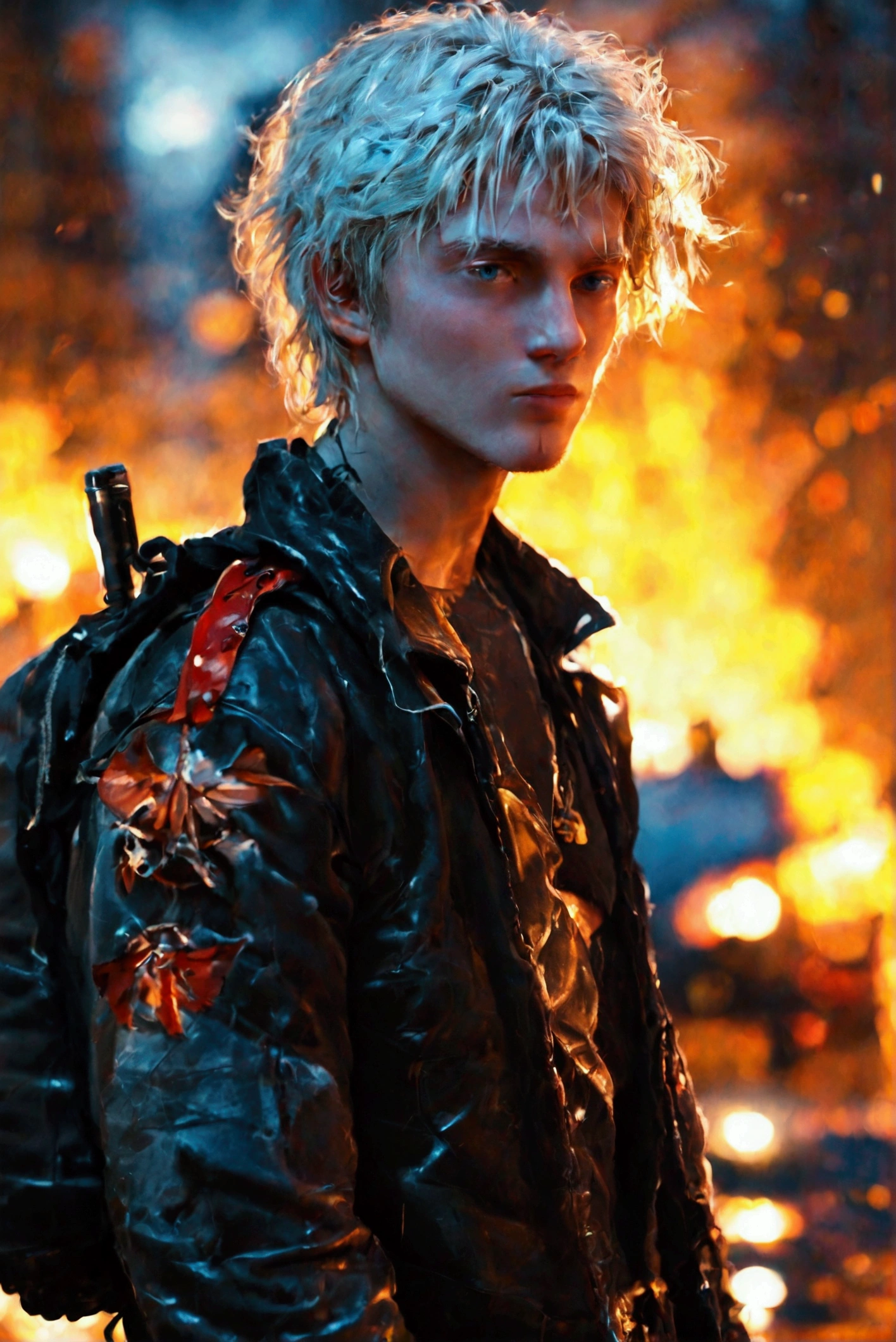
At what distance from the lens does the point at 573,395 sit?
2.84 feet

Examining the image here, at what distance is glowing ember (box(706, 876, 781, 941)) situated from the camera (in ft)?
7.39

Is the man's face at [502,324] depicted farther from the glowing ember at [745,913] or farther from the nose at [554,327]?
the glowing ember at [745,913]

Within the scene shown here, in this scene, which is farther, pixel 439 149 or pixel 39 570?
pixel 39 570

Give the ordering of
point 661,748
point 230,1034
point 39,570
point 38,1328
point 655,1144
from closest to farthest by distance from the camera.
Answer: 1. point 230,1034
2. point 655,1144
3. point 38,1328
4. point 39,570
5. point 661,748

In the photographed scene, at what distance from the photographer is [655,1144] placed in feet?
3.22

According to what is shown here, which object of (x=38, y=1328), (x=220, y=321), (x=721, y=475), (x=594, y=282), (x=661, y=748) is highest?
(x=220, y=321)

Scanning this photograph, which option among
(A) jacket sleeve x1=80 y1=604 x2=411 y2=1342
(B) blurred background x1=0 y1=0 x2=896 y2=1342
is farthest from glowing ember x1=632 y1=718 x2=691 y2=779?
(A) jacket sleeve x1=80 y1=604 x2=411 y2=1342

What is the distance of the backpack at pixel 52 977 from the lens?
81 cm

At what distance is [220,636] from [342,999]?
0.21 meters

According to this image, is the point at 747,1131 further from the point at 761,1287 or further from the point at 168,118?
the point at 168,118

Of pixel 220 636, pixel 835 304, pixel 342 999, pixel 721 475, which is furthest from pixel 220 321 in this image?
pixel 342 999

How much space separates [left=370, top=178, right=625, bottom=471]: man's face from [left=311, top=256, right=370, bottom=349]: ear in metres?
0.03

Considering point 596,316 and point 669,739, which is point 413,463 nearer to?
point 596,316

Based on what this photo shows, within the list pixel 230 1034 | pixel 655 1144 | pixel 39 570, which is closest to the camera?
pixel 230 1034
